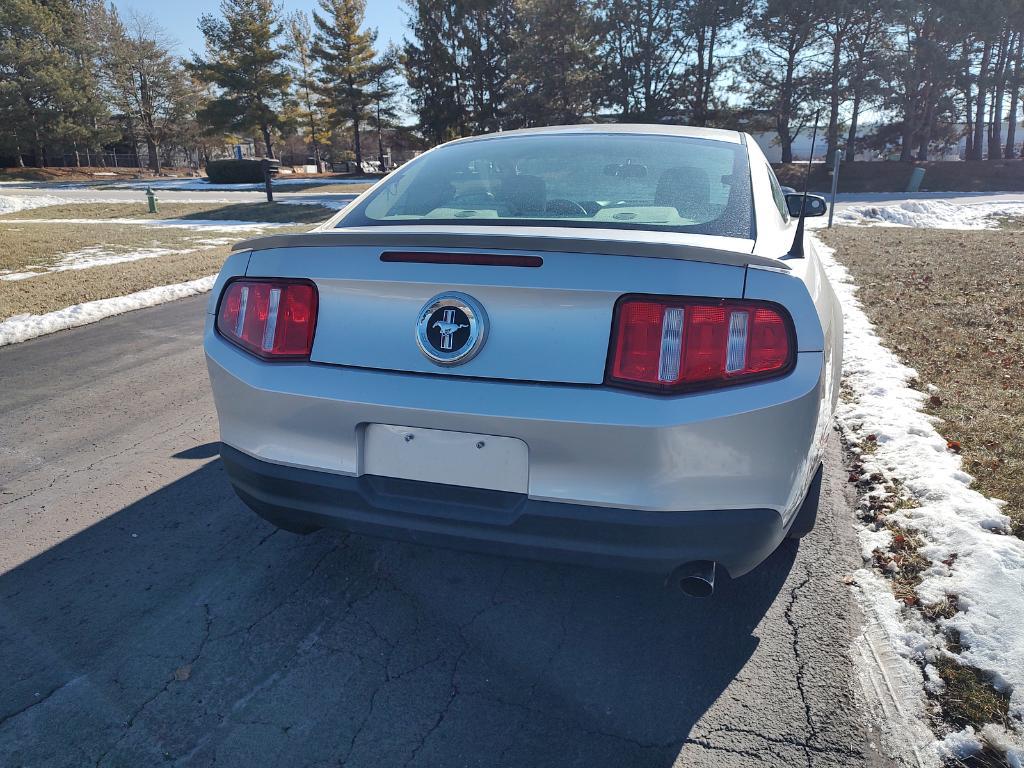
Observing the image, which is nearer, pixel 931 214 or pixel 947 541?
pixel 947 541

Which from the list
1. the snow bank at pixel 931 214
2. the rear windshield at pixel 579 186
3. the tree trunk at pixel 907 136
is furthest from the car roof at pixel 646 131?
the tree trunk at pixel 907 136

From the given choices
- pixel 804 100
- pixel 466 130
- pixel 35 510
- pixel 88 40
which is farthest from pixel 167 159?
pixel 35 510

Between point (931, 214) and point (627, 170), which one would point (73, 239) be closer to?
point (627, 170)

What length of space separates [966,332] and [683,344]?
18.5 ft

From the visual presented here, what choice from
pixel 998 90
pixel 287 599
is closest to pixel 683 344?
pixel 287 599

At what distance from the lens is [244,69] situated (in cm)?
4562

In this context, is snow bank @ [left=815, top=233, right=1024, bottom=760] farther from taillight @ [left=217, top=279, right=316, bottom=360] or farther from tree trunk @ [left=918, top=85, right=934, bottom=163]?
tree trunk @ [left=918, top=85, right=934, bottom=163]

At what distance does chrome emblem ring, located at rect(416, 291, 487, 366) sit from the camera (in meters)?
1.94

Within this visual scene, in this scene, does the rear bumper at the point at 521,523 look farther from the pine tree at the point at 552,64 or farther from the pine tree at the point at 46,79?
the pine tree at the point at 46,79

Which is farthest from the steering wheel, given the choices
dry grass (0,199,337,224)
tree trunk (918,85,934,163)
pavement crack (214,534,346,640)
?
tree trunk (918,85,934,163)

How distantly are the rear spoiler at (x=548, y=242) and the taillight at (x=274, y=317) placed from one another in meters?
0.15

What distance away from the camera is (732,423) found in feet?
5.97

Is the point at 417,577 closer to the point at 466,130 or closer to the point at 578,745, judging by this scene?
the point at 578,745

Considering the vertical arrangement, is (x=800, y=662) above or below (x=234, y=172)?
below
